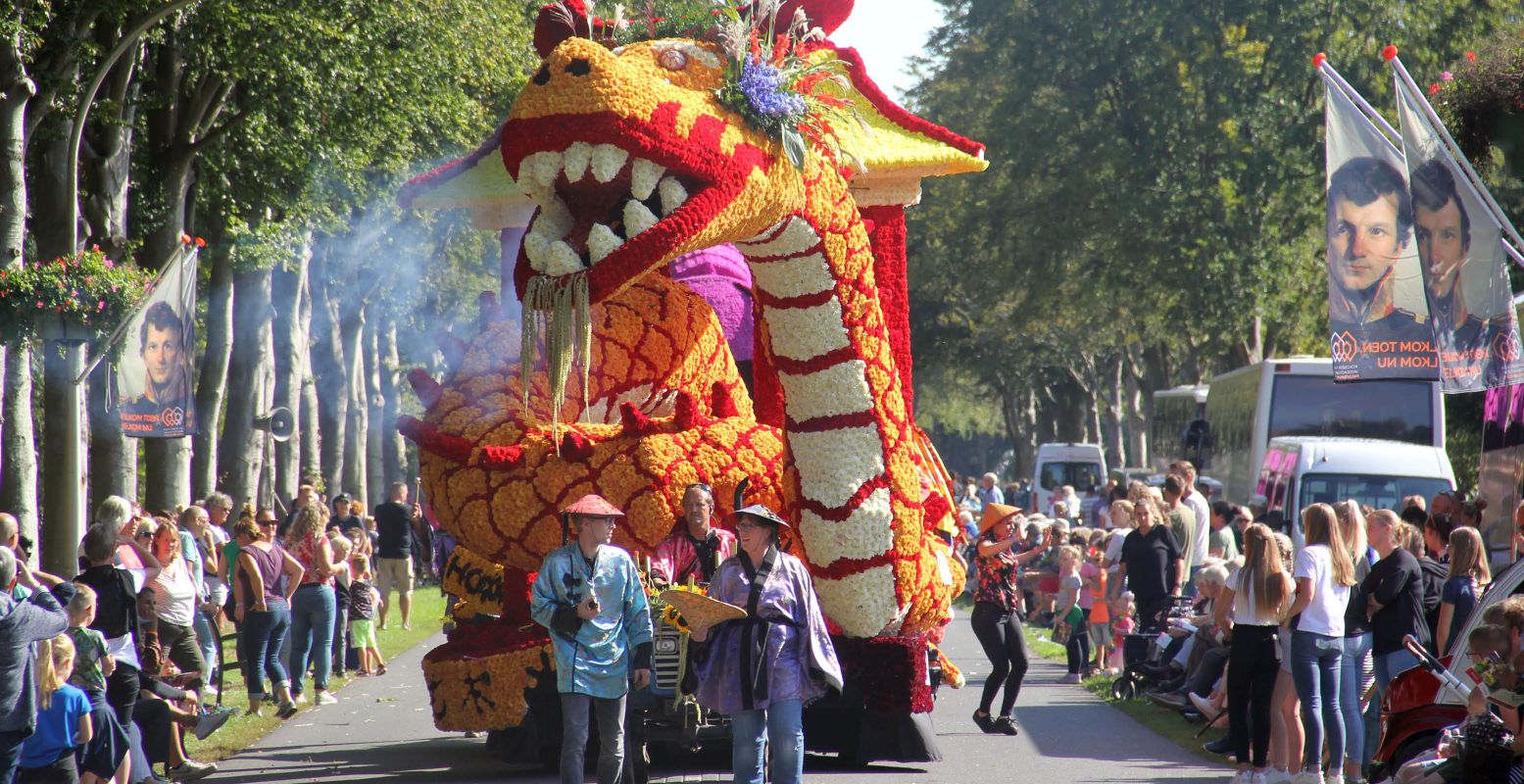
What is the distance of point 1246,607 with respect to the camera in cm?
1001

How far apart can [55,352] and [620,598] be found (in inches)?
369

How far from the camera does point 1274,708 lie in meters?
10.1

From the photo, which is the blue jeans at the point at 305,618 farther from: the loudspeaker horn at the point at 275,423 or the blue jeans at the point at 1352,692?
the loudspeaker horn at the point at 275,423

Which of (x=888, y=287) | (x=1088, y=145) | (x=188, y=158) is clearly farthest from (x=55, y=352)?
(x=1088, y=145)

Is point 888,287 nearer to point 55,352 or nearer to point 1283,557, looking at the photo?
point 1283,557

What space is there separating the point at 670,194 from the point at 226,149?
15.6m

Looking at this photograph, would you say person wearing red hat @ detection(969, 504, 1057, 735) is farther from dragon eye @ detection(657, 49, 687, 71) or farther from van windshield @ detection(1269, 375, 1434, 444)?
van windshield @ detection(1269, 375, 1434, 444)

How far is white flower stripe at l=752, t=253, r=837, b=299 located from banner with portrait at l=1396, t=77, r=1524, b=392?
432 cm

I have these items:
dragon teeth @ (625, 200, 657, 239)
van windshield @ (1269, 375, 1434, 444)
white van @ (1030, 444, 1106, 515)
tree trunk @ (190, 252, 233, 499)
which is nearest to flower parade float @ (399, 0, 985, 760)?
dragon teeth @ (625, 200, 657, 239)

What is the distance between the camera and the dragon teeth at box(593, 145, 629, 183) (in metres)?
7.95

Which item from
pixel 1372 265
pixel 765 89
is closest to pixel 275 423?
pixel 1372 265

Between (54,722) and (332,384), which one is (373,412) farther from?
(54,722)

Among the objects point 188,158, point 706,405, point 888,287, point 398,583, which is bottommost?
point 398,583

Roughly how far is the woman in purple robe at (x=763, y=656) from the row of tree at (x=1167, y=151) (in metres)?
23.0
